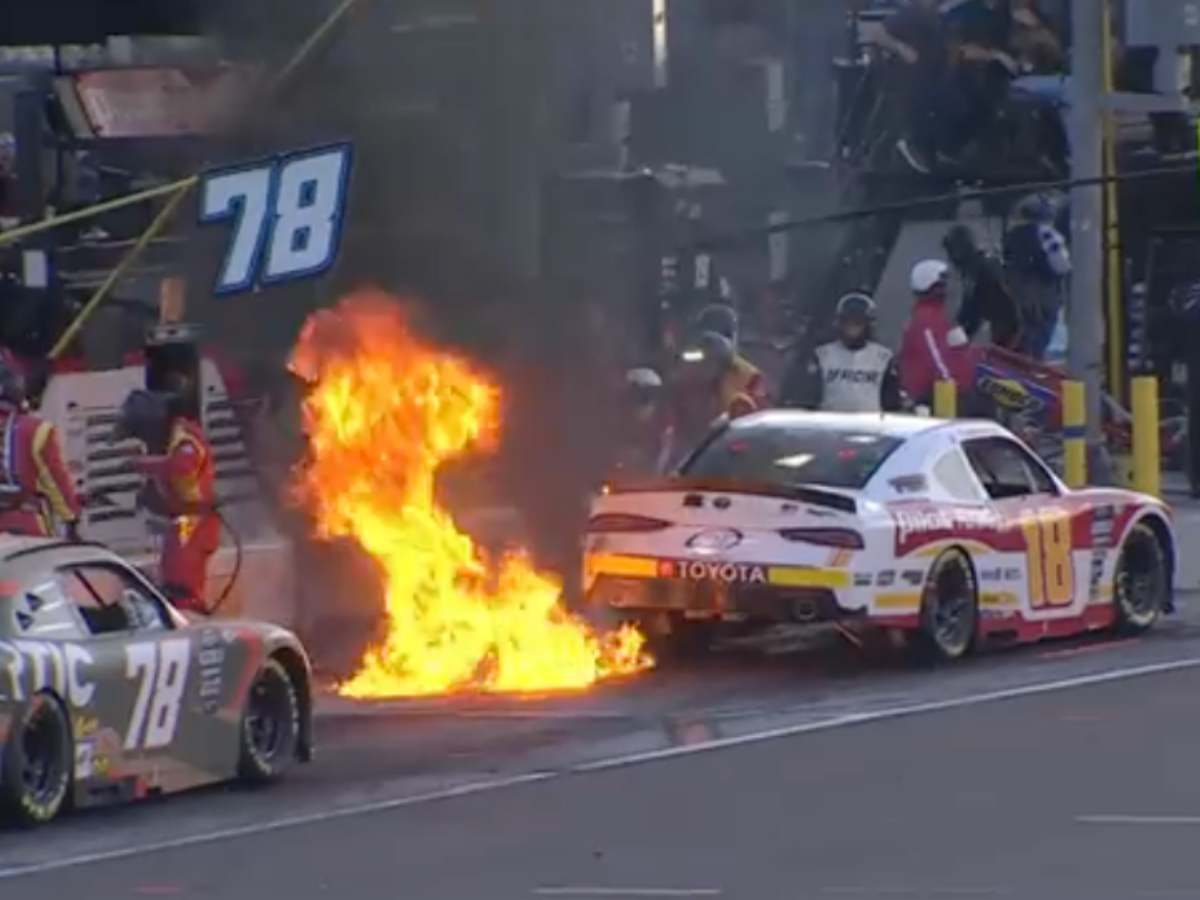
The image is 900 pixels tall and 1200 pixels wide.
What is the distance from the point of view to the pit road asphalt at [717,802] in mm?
12891

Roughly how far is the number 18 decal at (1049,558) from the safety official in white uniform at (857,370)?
3.74 meters

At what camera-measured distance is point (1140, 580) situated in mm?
22453

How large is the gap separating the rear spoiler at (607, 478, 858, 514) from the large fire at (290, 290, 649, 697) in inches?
32.8

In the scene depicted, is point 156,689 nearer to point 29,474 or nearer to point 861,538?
point 29,474

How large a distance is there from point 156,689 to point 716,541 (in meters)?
5.02

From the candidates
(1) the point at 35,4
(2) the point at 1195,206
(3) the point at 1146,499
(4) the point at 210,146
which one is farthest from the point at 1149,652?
(2) the point at 1195,206

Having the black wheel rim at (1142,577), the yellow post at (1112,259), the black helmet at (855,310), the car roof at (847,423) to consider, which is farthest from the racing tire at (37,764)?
the yellow post at (1112,259)

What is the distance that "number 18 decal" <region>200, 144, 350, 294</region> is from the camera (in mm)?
21031

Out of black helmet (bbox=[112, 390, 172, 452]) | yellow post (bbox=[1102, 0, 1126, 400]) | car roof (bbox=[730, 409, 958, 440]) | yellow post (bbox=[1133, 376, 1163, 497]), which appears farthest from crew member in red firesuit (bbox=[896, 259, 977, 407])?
black helmet (bbox=[112, 390, 172, 452])

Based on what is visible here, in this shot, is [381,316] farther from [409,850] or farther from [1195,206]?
[1195,206]

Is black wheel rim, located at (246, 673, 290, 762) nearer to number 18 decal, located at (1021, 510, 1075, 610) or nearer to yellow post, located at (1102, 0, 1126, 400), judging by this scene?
number 18 decal, located at (1021, 510, 1075, 610)

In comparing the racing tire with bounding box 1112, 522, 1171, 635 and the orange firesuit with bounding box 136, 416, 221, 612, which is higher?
the orange firesuit with bounding box 136, 416, 221, 612

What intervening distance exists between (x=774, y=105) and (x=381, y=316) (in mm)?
4448

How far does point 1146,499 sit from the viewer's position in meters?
22.5
